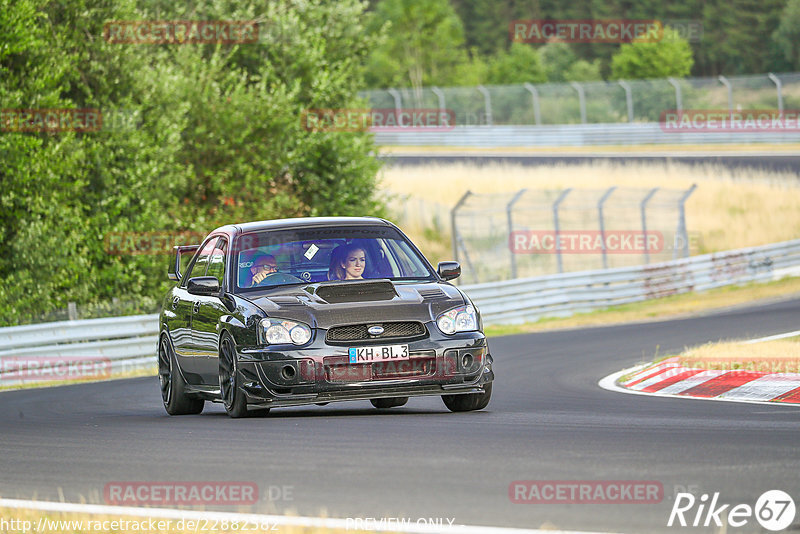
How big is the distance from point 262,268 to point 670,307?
17475 millimetres

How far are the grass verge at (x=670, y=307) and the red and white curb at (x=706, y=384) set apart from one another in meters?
9.60

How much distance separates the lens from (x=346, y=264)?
10.5 metres

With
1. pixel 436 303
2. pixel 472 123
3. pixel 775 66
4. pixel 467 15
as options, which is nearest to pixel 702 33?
pixel 775 66

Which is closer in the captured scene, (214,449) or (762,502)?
(762,502)

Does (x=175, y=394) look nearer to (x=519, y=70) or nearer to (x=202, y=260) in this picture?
(x=202, y=260)

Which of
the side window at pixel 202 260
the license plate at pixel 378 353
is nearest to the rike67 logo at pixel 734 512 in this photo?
the license plate at pixel 378 353

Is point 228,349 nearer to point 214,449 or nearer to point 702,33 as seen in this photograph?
point 214,449

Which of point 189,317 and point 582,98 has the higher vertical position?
point 189,317

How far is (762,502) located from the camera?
580cm

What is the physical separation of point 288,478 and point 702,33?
339 ft

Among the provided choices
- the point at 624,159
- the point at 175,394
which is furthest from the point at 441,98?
the point at 175,394

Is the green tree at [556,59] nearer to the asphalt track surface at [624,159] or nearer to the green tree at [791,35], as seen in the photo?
the green tree at [791,35]

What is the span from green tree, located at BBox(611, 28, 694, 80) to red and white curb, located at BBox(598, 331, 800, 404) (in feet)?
225

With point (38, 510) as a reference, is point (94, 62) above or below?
above
